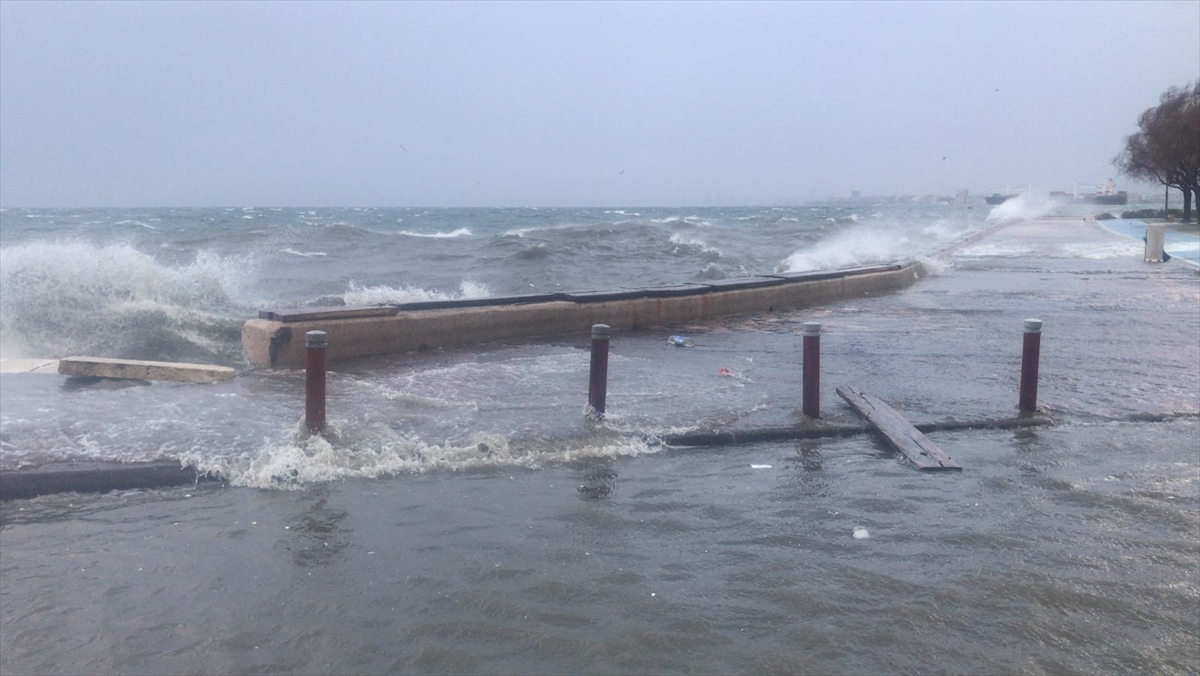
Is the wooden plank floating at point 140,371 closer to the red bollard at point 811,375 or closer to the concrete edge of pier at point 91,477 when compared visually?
the concrete edge of pier at point 91,477

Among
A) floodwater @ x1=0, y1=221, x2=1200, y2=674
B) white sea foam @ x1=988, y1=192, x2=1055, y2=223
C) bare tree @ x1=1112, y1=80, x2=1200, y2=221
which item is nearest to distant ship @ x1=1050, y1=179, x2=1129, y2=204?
white sea foam @ x1=988, y1=192, x2=1055, y2=223

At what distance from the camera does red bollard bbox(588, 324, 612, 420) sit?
7.86 meters

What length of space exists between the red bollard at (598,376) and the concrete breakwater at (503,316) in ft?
12.0

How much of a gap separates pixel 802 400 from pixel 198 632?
18.5 ft

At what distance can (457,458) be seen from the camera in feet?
23.6

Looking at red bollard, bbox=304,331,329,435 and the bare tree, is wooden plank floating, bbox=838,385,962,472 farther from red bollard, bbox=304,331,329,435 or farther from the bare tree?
the bare tree

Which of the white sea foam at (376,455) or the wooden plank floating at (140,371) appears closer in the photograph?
the white sea foam at (376,455)

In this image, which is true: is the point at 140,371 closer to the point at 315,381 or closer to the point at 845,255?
the point at 315,381

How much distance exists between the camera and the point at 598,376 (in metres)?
7.98

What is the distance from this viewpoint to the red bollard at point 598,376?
25.8 feet

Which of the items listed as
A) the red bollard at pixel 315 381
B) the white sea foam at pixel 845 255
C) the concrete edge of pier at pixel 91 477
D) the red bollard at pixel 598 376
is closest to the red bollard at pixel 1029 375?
the red bollard at pixel 598 376

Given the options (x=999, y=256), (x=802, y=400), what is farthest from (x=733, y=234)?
(x=802, y=400)

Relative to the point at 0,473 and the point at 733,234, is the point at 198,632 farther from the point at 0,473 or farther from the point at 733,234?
the point at 733,234

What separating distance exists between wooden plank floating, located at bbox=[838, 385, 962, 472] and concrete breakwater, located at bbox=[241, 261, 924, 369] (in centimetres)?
466
